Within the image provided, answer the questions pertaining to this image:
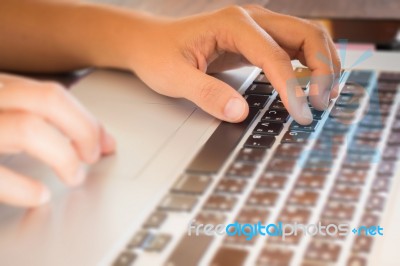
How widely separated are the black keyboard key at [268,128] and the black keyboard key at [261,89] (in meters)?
0.04

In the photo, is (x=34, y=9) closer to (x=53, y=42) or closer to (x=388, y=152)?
(x=53, y=42)

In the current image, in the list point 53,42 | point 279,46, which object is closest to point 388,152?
point 279,46

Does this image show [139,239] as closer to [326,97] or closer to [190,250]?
[190,250]

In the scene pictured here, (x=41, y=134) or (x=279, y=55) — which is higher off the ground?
(x=279, y=55)

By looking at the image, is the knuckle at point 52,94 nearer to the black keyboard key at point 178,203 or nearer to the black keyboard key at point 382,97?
the black keyboard key at point 178,203

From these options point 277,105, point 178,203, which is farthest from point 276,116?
point 178,203

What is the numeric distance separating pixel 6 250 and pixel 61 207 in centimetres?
4

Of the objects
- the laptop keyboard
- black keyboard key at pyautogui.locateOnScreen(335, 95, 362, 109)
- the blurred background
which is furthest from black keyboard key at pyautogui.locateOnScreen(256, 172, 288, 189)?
the blurred background

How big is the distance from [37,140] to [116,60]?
174mm

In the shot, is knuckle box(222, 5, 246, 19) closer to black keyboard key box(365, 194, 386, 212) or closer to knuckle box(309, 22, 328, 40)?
knuckle box(309, 22, 328, 40)

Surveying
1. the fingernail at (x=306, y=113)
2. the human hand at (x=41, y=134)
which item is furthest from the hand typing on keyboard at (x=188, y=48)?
the human hand at (x=41, y=134)

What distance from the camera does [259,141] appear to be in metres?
0.40

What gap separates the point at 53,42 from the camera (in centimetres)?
52

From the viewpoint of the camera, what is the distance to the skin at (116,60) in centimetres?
35
